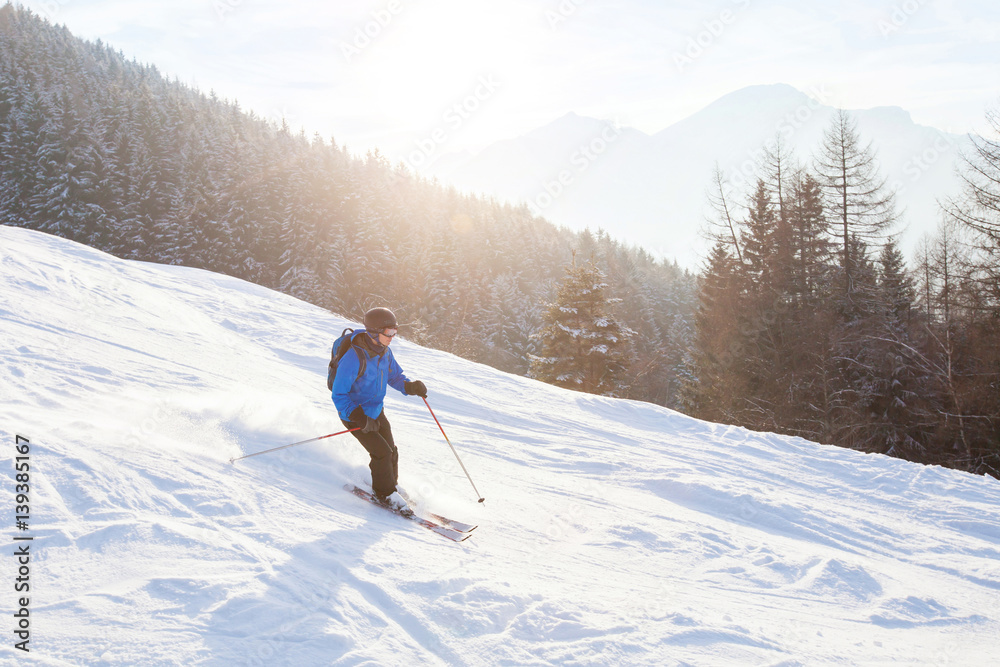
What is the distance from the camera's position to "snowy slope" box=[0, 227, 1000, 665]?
2746 millimetres

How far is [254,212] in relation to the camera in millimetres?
67688

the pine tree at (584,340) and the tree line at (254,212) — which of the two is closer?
the pine tree at (584,340)

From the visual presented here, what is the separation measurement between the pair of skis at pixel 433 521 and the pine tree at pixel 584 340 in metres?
19.4

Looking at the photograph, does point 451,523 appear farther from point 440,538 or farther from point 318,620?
point 318,620

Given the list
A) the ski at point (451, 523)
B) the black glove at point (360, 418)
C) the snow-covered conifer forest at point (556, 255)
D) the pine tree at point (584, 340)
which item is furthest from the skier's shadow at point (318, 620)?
the pine tree at point (584, 340)

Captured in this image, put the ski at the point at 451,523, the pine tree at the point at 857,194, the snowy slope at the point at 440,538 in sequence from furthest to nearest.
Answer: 1. the pine tree at the point at 857,194
2. the ski at the point at 451,523
3. the snowy slope at the point at 440,538

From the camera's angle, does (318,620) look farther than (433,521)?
No

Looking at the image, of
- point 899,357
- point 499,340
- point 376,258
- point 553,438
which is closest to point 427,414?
point 553,438

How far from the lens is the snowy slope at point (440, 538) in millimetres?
2746

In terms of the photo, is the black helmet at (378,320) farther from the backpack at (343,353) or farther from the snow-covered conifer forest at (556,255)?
the snow-covered conifer forest at (556,255)

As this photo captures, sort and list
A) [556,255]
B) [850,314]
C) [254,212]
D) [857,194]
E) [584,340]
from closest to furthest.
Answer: [850,314], [857,194], [584,340], [254,212], [556,255]

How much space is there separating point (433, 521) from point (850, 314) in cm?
2300

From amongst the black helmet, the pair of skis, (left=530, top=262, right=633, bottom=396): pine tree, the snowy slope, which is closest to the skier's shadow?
the snowy slope

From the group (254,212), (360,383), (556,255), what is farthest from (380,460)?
(556,255)
